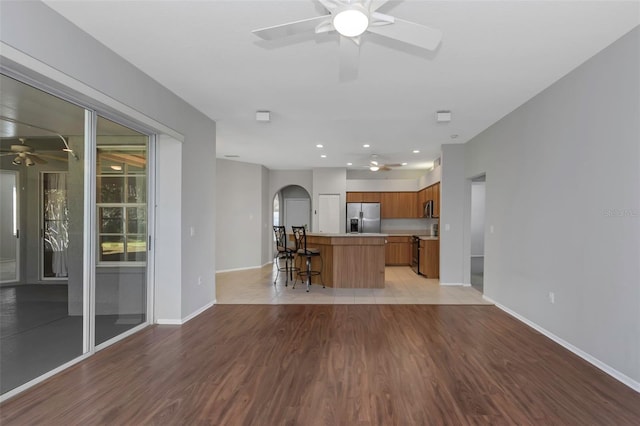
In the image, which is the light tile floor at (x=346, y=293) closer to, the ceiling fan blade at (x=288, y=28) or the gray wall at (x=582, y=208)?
the gray wall at (x=582, y=208)

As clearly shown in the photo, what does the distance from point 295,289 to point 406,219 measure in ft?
15.7

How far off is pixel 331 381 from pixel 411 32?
2.67 metres

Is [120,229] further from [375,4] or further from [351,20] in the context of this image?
[375,4]

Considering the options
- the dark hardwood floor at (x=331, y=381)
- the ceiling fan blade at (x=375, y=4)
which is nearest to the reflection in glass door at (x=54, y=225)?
the dark hardwood floor at (x=331, y=381)

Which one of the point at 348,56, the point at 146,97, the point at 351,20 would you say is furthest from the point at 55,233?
the point at 351,20

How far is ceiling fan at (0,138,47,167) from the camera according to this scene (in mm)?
2637

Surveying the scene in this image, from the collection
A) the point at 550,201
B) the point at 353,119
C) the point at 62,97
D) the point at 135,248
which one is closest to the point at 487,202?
the point at 550,201

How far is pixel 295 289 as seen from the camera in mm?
5996

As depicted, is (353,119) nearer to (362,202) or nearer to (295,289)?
(295,289)

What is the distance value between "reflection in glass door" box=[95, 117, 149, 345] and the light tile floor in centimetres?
157

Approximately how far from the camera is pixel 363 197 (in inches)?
362

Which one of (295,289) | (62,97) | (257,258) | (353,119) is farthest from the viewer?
(257,258)

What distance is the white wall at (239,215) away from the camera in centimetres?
802

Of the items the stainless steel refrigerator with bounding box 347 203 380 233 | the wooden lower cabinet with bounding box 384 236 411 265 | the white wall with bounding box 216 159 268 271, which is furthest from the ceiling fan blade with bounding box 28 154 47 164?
the wooden lower cabinet with bounding box 384 236 411 265
